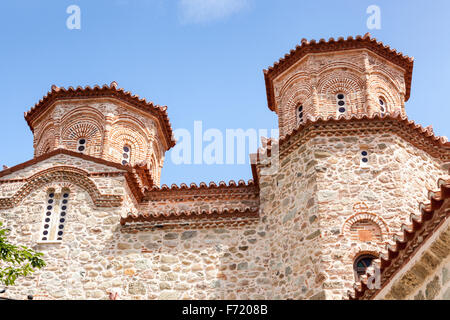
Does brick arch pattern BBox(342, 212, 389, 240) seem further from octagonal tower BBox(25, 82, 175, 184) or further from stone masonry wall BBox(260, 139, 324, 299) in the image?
octagonal tower BBox(25, 82, 175, 184)

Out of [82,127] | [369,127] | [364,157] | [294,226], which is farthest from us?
[82,127]

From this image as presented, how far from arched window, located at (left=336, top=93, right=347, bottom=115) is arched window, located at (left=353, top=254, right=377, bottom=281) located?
4058 millimetres

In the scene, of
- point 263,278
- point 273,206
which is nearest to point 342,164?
point 273,206

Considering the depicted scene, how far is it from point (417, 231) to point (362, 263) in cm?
457

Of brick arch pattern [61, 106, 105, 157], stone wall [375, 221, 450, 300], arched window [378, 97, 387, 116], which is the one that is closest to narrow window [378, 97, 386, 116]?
arched window [378, 97, 387, 116]

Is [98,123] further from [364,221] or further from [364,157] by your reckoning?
[364,221]

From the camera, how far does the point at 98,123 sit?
54.4 ft

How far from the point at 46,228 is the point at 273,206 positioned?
5.18 m

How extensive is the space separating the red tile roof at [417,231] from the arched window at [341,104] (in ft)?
22.8

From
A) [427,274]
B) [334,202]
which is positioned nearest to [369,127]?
[334,202]

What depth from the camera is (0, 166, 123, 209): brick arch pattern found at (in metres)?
13.9

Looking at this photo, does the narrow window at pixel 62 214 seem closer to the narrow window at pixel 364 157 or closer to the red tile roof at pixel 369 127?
the red tile roof at pixel 369 127

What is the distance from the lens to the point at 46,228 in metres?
13.6
